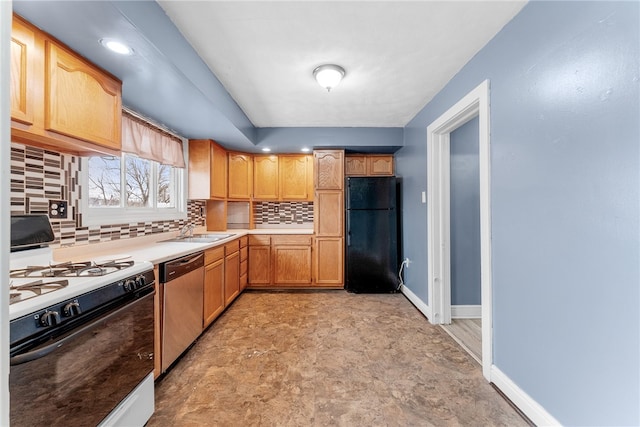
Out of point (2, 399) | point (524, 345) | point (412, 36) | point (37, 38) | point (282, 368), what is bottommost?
point (282, 368)

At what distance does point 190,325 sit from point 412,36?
8.65 ft

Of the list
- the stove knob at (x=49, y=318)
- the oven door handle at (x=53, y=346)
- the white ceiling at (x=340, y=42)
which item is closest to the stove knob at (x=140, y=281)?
the oven door handle at (x=53, y=346)

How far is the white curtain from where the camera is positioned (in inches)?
90.0

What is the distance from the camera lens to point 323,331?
2.48m

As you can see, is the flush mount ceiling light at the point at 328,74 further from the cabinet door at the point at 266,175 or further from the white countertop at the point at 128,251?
the cabinet door at the point at 266,175

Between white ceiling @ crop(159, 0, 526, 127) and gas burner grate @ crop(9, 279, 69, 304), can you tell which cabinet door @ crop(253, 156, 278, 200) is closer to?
white ceiling @ crop(159, 0, 526, 127)

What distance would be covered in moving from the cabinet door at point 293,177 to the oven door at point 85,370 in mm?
2707

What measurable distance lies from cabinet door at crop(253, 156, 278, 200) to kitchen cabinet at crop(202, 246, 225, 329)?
1.47 m

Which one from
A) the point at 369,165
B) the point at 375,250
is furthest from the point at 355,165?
the point at 375,250

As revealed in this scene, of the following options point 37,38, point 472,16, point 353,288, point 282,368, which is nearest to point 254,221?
point 353,288

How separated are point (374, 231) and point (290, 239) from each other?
1184 mm

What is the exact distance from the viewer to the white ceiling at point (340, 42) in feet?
4.72

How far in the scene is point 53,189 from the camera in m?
1.69

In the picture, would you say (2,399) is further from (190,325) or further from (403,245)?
(403,245)
